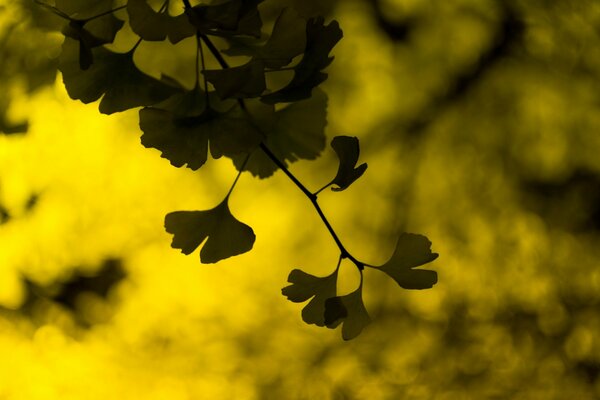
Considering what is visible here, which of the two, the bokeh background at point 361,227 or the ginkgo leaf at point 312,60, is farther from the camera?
the bokeh background at point 361,227

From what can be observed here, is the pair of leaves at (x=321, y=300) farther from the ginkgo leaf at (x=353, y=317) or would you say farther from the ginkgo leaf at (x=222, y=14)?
the ginkgo leaf at (x=222, y=14)

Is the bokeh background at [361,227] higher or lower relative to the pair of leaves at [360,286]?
higher

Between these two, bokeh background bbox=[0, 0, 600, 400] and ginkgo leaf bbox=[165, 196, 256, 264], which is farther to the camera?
bokeh background bbox=[0, 0, 600, 400]

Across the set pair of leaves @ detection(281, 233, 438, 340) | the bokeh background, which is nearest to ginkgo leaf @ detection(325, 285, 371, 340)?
pair of leaves @ detection(281, 233, 438, 340)

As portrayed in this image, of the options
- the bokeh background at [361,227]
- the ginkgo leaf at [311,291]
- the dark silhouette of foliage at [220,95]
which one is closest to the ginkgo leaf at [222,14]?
the dark silhouette of foliage at [220,95]

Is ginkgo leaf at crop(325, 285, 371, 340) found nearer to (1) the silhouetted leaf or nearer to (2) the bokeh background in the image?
(1) the silhouetted leaf

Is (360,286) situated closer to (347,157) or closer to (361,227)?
(347,157)
